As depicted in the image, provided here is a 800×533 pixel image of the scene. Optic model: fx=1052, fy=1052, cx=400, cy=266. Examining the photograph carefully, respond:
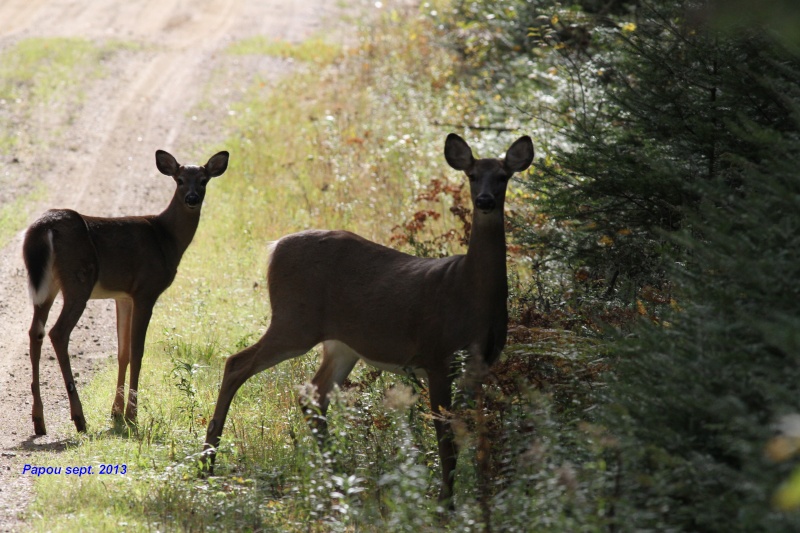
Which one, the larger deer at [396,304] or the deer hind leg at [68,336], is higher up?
A: the larger deer at [396,304]

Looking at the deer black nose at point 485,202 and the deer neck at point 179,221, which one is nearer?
the deer black nose at point 485,202

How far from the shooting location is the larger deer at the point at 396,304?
6941 millimetres

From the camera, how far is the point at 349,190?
14711 mm

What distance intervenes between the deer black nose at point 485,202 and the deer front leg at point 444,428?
3.61 feet

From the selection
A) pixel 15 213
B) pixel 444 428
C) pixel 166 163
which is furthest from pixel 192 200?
pixel 15 213

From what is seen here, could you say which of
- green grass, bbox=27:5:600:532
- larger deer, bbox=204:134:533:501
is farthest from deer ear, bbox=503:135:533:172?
green grass, bbox=27:5:600:532

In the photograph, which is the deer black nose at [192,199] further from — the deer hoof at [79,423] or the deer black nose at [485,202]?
the deer black nose at [485,202]

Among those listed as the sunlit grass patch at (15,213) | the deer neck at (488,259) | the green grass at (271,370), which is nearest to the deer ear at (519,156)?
the deer neck at (488,259)

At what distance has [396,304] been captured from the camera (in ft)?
24.0

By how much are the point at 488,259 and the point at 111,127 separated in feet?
44.6

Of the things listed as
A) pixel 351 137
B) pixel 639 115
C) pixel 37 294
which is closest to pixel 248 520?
pixel 37 294

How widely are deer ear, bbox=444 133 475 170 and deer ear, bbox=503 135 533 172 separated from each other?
27cm

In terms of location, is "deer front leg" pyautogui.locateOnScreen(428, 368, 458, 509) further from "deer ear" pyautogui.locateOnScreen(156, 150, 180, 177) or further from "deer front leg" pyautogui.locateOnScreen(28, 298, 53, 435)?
"deer ear" pyautogui.locateOnScreen(156, 150, 180, 177)

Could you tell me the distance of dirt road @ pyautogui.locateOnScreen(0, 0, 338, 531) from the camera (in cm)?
923
